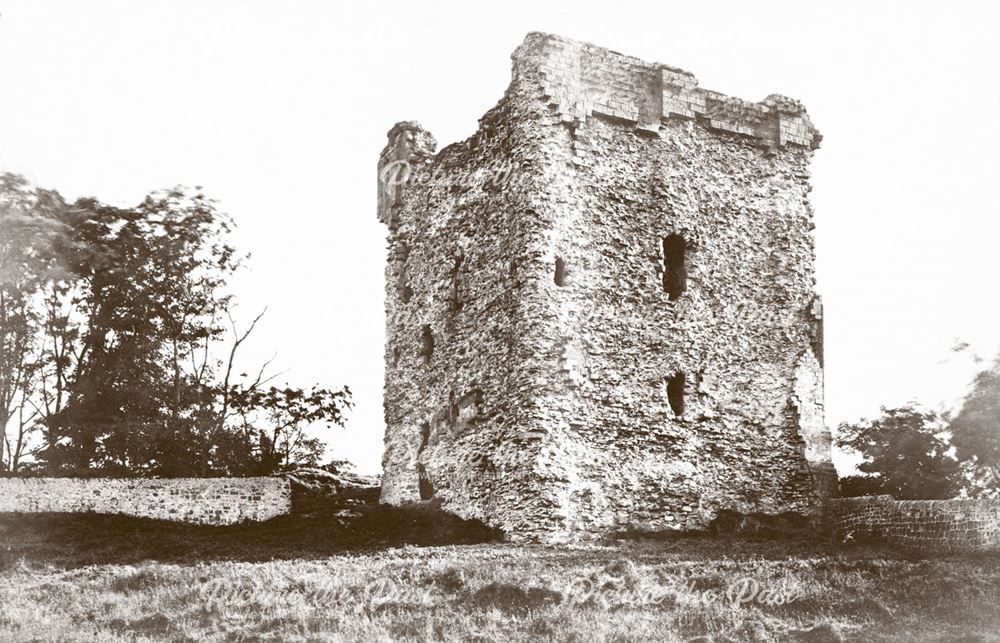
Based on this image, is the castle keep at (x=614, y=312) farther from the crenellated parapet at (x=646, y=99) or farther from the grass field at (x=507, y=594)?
the grass field at (x=507, y=594)

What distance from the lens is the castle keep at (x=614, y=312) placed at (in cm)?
1986

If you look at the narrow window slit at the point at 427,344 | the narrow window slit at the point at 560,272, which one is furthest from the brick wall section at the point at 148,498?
the narrow window slit at the point at 560,272

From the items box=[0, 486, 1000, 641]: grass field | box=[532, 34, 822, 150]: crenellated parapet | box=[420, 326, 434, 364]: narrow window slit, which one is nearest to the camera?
box=[0, 486, 1000, 641]: grass field

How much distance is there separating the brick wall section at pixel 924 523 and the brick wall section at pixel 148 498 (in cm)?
1133

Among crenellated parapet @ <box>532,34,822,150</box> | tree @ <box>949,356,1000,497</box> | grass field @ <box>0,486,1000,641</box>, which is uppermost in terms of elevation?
crenellated parapet @ <box>532,34,822,150</box>

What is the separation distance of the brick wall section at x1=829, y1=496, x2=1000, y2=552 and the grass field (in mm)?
1081

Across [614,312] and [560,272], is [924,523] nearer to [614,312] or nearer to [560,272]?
[614,312]

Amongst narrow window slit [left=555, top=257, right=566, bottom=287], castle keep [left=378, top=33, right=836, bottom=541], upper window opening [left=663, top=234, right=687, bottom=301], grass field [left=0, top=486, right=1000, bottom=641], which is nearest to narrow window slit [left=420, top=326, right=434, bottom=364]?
castle keep [left=378, top=33, right=836, bottom=541]

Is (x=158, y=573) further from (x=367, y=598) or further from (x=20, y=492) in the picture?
(x=20, y=492)

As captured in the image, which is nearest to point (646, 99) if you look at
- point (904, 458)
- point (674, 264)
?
point (674, 264)

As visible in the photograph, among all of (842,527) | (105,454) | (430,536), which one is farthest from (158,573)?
(105,454)

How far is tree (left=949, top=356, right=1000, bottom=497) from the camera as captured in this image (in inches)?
1027

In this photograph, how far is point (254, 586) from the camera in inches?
574

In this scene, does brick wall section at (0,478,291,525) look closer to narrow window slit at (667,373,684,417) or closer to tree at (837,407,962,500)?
narrow window slit at (667,373,684,417)
